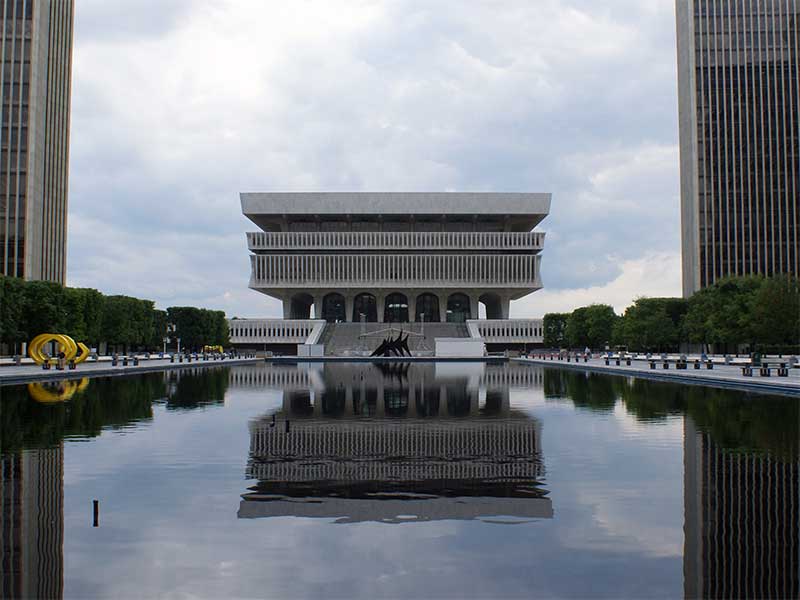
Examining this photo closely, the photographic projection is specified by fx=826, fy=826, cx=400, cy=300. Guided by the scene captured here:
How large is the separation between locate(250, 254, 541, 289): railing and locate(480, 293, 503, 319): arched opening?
7024mm

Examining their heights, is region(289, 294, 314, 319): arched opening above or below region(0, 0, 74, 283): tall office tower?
below

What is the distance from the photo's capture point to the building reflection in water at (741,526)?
25.3 feet

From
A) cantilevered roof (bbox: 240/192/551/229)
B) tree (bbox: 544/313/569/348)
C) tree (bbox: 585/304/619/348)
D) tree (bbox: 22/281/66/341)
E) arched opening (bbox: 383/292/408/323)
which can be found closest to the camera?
tree (bbox: 22/281/66/341)

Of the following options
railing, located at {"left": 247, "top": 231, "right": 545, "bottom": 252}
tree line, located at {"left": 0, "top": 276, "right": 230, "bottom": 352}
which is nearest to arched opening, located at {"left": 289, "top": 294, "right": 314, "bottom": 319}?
railing, located at {"left": 247, "top": 231, "right": 545, "bottom": 252}

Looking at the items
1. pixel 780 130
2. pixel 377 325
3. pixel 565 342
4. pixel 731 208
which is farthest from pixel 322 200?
pixel 780 130

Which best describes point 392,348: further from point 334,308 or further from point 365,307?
point 334,308

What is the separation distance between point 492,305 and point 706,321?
191 feet

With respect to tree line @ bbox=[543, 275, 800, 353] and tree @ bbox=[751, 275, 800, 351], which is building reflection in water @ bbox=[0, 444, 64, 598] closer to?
tree @ bbox=[751, 275, 800, 351]

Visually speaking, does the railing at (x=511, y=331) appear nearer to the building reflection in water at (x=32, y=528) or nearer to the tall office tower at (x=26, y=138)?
the tall office tower at (x=26, y=138)

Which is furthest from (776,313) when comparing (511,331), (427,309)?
(427,309)

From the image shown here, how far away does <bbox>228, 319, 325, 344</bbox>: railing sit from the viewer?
377ft

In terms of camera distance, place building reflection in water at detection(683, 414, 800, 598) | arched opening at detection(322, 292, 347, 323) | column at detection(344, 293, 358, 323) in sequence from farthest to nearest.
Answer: arched opening at detection(322, 292, 347, 323), column at detection(344, 293, 358, 323), building reflection in water at detection(683, 414, 800, 598)

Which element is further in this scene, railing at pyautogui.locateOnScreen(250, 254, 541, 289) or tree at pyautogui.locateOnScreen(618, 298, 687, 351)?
railing at pyautogui.locateOnScreen(250, 254, 541, 289)

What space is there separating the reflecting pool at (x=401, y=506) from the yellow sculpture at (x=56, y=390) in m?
6.60
